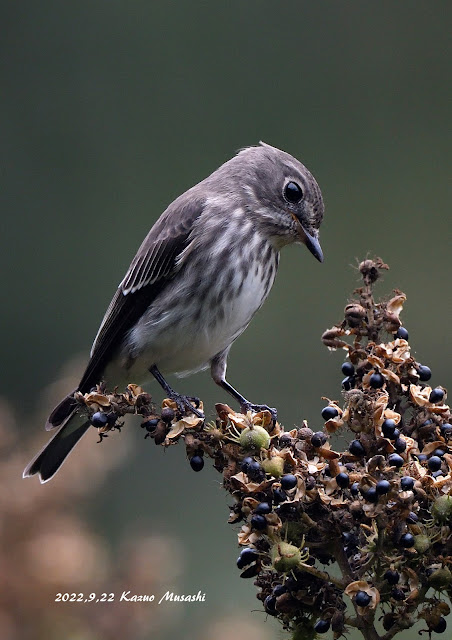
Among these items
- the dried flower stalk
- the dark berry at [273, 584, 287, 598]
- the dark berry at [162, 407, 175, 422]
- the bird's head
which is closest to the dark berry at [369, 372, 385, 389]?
the dried flower stalk

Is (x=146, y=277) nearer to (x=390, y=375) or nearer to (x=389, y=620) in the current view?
(x=390, y=375)

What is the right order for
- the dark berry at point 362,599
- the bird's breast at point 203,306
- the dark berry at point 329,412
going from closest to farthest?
the dark berry at point 362,599 < the dark berry at point 329,412 < the bird's breast at point 203,306

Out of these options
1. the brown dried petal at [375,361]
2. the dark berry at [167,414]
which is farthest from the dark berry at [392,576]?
Result: the dark berry at [167,414]

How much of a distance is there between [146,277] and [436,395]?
7.52 ft

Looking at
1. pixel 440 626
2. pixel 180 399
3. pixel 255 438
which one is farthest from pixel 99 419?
pixel 180 399

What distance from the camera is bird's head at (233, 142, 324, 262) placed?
4.42 metres

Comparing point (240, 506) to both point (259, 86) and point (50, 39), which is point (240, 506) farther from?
point (50, 39)

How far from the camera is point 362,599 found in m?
1.95

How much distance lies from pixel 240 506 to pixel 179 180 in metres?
7.87

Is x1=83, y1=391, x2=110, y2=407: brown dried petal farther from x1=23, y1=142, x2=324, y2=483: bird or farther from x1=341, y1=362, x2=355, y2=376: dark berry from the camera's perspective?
x1=23, y1=142, x2=324, y2=483: bird

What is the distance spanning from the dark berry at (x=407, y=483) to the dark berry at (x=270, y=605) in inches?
14.3

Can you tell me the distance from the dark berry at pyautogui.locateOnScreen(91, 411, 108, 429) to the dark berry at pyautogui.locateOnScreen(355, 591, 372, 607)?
2.93ft

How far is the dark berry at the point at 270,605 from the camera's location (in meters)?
2.18

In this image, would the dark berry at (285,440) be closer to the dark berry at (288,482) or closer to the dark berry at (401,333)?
the dark berry at (288,482)
